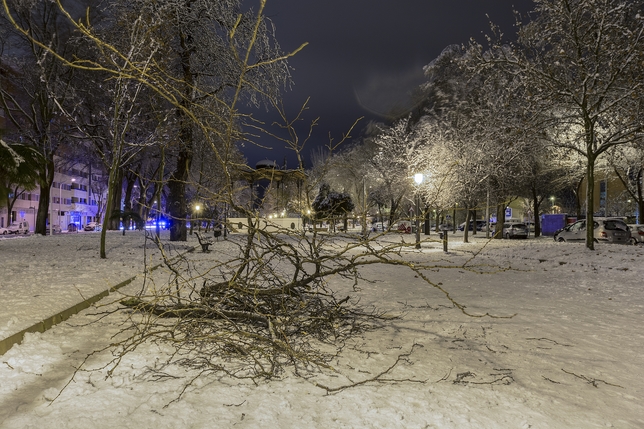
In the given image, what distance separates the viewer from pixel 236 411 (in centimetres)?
294

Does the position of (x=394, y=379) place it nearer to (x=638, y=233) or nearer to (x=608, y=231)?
(x=608, y=231)

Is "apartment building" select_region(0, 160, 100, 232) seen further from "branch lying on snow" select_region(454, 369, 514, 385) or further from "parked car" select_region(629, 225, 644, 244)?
"branch lying on snow" select_region(454, 369, 514, 385)

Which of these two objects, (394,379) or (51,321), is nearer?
(394,379)

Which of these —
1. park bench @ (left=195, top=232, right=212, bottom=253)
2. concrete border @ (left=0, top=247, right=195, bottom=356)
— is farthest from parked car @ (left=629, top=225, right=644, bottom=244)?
concrete border @ (left=0, top=247, right=195, bottom=356)

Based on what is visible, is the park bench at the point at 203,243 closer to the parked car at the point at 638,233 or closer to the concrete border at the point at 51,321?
the concrete border at the point at 51,321

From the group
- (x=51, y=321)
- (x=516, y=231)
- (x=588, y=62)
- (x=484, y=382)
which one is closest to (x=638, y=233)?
(x=516, y=231)

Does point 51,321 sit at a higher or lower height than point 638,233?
lower

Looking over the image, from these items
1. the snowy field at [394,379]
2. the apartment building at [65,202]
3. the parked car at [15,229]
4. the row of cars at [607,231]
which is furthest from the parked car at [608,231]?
the apartment building at [65,202]

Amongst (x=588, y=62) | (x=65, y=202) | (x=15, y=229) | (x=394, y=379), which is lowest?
(x=394, y=379)

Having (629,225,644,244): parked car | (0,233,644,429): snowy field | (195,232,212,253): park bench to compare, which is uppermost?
(629,225,644,244): parked car

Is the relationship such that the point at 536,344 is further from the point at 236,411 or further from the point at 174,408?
the point at 174,408

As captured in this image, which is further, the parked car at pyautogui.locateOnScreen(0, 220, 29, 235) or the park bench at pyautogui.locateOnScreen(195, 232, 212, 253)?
the parked car at pyautogui.locateOnScreen(0, 220, 29, 235)

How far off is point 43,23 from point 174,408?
29.3 meters

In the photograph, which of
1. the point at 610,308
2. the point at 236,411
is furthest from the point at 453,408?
the point at 610,308
